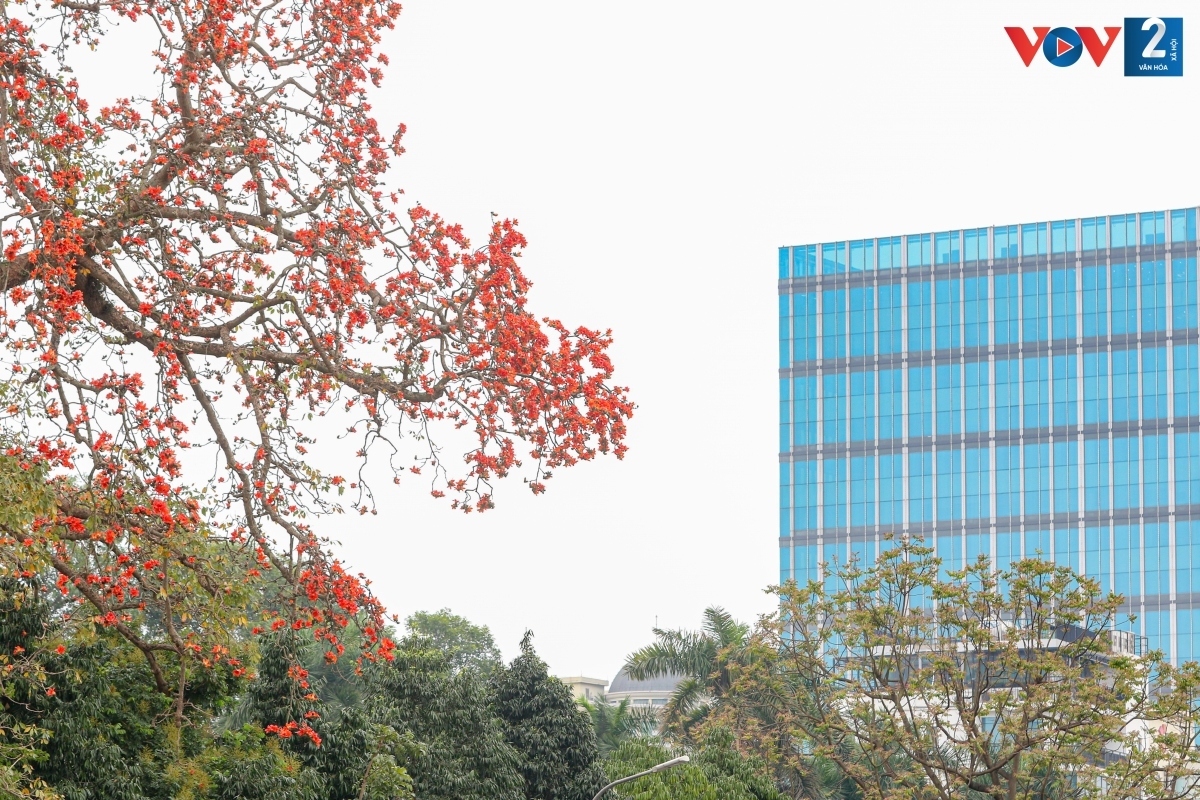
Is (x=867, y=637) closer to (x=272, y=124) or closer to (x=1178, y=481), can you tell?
(x=272, y=124)

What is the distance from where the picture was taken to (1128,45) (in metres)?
53.6

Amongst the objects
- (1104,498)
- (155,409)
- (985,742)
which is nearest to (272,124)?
(155,409)

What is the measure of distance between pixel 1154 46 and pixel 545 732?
122ft

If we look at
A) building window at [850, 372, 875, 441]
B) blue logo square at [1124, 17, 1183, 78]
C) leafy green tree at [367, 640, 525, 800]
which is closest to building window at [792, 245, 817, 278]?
building window at [850, 372, 875, 441]

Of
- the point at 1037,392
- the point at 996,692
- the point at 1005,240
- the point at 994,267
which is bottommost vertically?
the point at 996,692

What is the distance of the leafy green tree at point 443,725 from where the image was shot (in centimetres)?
2500

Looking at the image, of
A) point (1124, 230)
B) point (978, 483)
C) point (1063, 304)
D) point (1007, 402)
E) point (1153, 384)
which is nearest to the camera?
point (1153, 384)

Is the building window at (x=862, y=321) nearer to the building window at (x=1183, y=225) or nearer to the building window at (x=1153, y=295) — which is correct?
the building window at (x=1153, y=295)

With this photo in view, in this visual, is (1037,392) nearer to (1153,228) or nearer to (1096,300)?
(1096,300)

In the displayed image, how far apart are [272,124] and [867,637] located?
73.2ft

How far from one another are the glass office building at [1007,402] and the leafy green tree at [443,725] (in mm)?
76611

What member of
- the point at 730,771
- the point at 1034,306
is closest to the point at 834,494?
the point at 1034,306

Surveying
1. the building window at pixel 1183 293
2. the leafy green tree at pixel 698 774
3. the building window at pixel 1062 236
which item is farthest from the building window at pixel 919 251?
the leafy green tree at pixel 698 774

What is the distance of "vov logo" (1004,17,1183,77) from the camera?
49.5m
